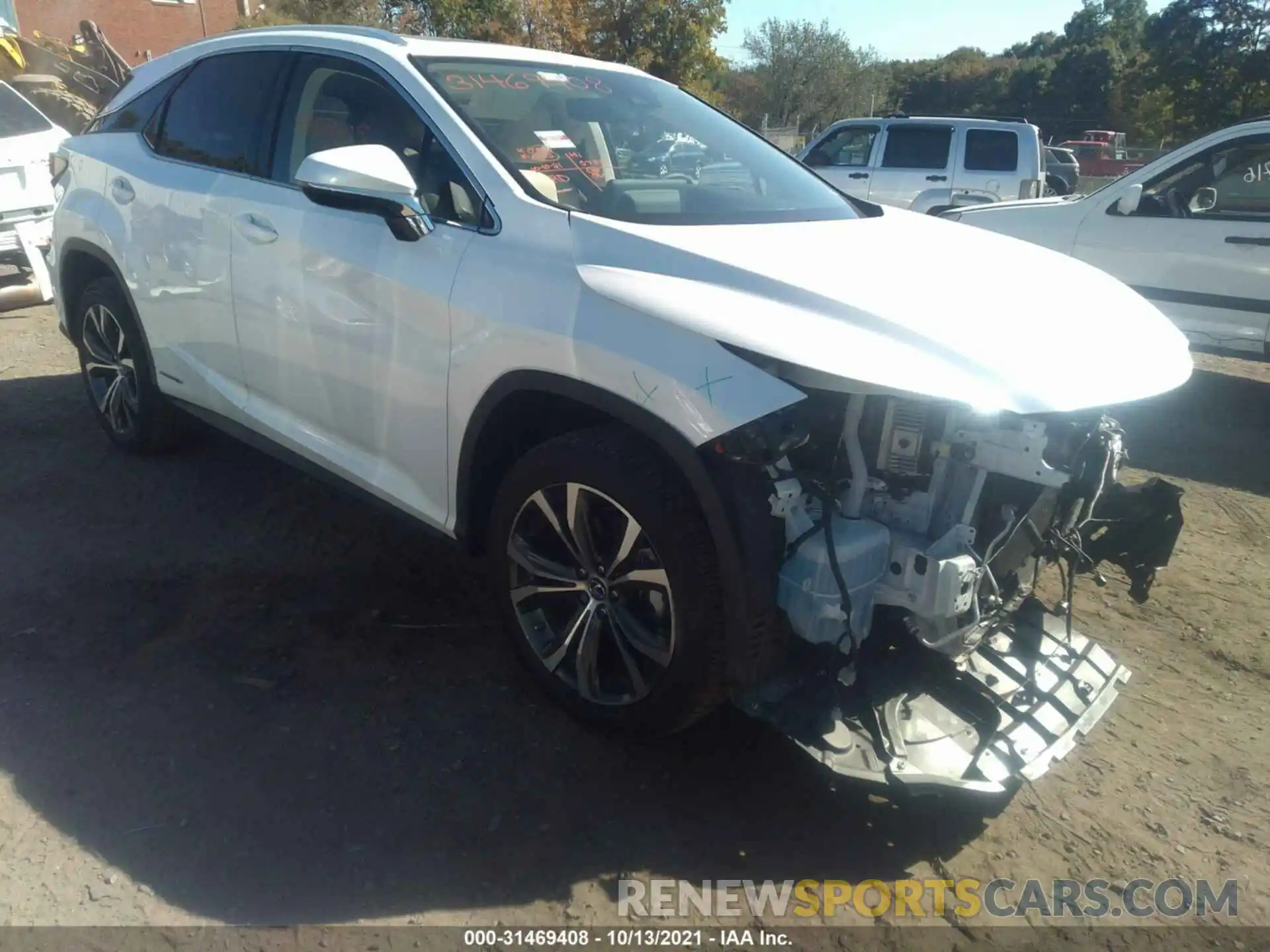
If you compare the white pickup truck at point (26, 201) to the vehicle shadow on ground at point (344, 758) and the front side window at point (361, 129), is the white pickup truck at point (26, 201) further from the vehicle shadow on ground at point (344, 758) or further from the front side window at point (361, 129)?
the front side window at point (361, 129)

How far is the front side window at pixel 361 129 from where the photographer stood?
10.3 feet

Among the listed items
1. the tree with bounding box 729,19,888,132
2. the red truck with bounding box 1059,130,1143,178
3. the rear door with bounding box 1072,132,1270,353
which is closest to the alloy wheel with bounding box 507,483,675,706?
the rear door with bounding box 1072,132,1270,353

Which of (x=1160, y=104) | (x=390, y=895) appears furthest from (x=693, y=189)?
(x=1160, y=104)

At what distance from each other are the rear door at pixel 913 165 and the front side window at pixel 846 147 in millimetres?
249

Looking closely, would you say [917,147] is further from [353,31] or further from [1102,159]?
[1102,159]

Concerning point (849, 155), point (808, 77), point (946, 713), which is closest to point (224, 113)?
point (946, 713)

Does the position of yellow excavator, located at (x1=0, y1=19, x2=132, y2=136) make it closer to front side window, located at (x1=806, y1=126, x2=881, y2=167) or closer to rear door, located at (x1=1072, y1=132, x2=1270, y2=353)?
front side window, located at (x1=806, y1=126, x2=881, y2=167)

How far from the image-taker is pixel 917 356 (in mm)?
2332

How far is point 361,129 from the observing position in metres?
3.52

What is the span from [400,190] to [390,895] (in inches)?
74.7

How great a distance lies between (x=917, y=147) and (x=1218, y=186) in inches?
286

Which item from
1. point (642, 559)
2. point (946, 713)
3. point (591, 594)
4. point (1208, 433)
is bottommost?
point (1208, 433)

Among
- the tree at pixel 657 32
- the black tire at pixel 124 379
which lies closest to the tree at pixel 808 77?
the tree at pixel 657 32

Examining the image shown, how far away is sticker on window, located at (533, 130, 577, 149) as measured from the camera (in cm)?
332
